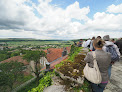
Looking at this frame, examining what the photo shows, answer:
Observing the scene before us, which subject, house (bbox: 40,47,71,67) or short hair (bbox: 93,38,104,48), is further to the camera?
house (bbox: 40,47,71,67)

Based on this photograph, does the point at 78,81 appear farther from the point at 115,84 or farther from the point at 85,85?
the point at 115,84

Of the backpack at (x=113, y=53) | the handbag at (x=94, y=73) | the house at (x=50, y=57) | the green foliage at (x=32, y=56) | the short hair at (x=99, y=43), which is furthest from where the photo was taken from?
the house at (x=50, y=57)

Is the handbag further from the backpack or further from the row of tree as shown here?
the row of tree

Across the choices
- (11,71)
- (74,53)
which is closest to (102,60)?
(74,53)

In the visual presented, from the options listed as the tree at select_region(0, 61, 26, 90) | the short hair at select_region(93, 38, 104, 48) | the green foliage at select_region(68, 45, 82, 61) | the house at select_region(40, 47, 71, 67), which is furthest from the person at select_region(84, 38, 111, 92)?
the house at select_region(40, 47, 71, 67)

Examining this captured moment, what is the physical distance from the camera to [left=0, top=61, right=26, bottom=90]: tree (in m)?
12.4

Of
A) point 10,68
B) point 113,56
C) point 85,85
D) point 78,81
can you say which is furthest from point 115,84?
point 10,68

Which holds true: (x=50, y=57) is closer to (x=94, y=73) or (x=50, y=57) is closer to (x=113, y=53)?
(x=113, y=53)

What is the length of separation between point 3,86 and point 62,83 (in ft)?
55.9

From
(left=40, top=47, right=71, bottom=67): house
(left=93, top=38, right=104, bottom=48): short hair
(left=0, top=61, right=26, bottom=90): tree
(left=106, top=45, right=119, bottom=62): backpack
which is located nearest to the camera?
(left=93, top=38, right=104, bottom=48): short hair

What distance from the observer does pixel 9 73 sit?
13484mm

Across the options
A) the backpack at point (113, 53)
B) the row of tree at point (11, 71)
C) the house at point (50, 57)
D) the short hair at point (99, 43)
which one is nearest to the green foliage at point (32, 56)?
the row of tree at point (11, 71)

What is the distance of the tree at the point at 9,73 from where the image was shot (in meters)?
12.4

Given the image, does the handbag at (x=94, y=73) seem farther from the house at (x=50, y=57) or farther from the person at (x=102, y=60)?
the house at (x=50, y=57)
